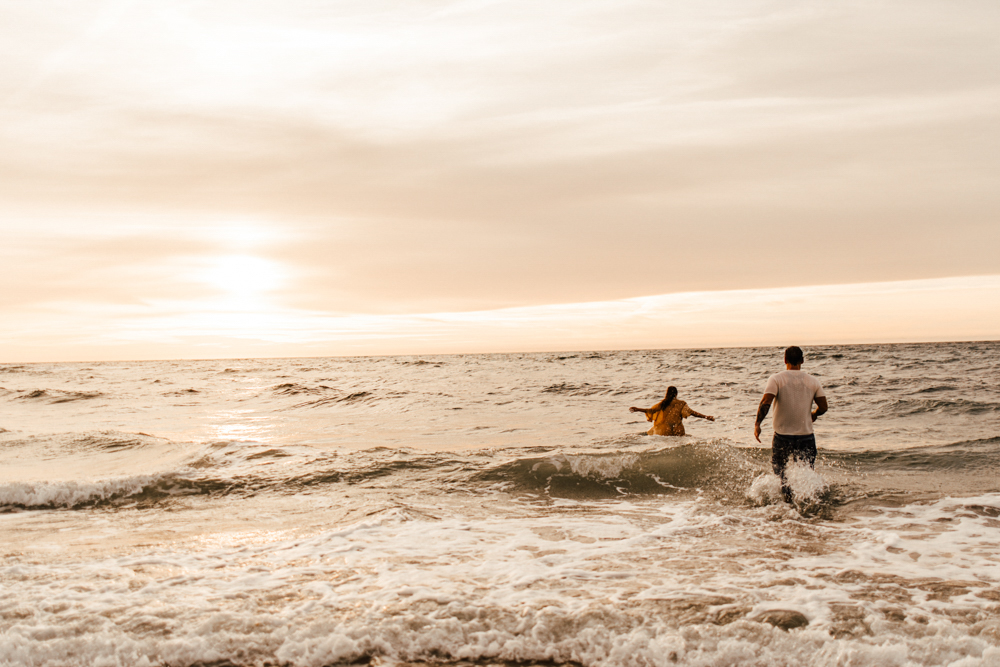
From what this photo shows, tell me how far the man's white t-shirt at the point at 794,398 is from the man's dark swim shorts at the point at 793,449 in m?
0.09

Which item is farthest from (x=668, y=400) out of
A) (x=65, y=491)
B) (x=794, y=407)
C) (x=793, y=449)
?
(x=65, y=491)

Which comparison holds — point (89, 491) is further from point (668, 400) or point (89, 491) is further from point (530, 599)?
point (668, 400)

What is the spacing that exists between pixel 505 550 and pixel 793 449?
4341mm

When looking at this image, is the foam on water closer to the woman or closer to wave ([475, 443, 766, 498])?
wave ([475, 443, 766, 498])

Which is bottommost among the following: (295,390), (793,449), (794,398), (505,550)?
(295,390)

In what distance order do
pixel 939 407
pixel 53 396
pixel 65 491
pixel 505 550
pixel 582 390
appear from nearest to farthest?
1. pixel 505 550
2. pixel 65 491
3. pixel 939 407
4. pixel 582 390
5. pixel 53 396

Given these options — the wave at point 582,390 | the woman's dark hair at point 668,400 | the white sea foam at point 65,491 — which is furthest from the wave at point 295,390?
the woman's dark hair at point 668,400

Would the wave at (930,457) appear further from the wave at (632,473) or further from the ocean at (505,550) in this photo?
the wave at (632,473)

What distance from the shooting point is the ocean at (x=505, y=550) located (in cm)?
483

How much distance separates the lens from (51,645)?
15.9ft

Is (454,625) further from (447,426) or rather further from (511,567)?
(447,426)

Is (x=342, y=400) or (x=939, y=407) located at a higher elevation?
(x=939, y=407)

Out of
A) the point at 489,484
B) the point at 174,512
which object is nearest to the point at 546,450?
the point at 489,484

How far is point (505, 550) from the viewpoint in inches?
280
